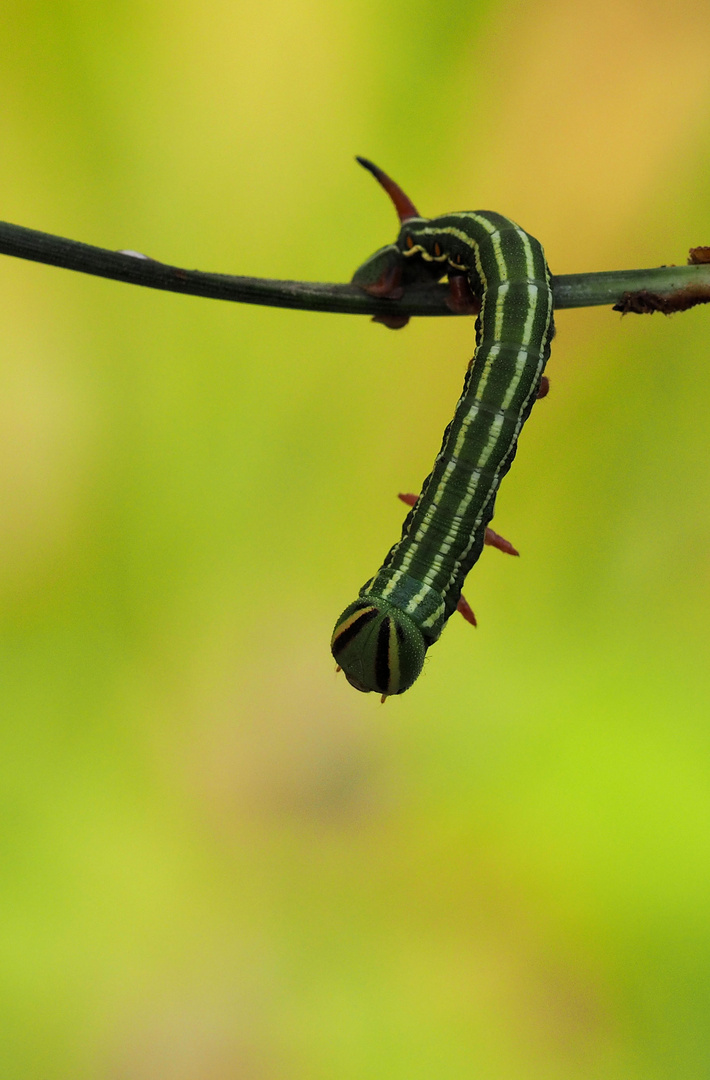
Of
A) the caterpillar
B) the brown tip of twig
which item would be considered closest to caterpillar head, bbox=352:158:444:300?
the caterpillar

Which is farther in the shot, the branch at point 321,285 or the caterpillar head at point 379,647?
the caterpillar head at point 379,647

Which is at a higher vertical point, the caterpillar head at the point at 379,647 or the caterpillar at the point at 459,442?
the caterpillar at the point at 459,442

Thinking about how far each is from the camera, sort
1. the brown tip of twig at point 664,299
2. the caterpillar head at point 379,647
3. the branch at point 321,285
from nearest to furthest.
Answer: the branch at point 321,285 → the brown tip of twig at point 664,299 → the caterpillar head at point 379,647

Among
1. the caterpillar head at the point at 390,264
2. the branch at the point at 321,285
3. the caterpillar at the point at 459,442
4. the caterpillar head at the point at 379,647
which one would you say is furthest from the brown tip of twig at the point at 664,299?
the caterpillar head at the point at 379,647

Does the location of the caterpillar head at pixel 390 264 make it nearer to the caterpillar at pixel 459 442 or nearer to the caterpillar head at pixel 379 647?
the caterpillar at pixel 459 442

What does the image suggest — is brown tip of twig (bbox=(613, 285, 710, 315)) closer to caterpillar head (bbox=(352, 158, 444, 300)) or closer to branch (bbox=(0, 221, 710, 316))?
branch (bbox=(0, 221, 710, 316))

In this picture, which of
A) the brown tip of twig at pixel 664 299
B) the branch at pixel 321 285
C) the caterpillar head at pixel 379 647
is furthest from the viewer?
the caterpillar head at pixel 379 647

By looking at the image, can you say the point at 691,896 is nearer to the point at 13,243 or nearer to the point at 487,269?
the point at 487,269

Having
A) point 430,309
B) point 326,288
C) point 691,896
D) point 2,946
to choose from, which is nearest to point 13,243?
point 326,288
